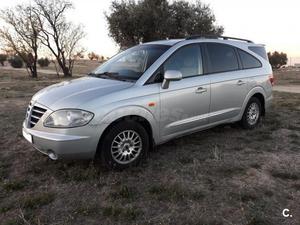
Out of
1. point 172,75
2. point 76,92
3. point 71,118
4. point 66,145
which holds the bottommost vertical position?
point 66,145

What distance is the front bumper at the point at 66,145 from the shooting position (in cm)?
389

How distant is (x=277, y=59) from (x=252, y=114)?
38.6 meters

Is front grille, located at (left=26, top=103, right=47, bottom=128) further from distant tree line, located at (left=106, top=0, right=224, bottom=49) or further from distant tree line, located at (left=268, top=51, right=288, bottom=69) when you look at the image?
distant tree line, located at (left=268, top=51, right=288, bottom=69)

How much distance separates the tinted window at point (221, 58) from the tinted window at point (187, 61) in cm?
31

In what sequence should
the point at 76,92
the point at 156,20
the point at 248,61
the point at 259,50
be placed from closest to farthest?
the point at 76,92, the point at 248,61, the point at 259,50, the point at 156,20

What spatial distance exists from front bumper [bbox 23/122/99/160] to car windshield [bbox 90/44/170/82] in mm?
1158

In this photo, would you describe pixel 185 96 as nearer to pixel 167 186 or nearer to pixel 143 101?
pixel 143 101

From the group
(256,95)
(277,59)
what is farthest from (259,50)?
(277,59)

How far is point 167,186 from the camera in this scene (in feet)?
12.7

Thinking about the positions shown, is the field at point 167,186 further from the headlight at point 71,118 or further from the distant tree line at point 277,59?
the distant tree line at point 277,59

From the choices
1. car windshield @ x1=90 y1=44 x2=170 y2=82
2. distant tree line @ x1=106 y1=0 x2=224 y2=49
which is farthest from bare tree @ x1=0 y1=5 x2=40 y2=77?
car windshield @ x1=90 y1=44 x2=170 y2=82

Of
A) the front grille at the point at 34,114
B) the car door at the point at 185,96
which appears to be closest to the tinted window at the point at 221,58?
the car door at the point at 185,96

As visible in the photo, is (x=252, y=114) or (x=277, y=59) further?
(x=277, y=59)

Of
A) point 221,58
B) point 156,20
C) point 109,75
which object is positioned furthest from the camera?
point 156,20
